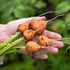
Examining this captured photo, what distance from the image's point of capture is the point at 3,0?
2.76 meters

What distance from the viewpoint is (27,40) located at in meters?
2.40

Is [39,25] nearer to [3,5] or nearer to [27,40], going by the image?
[27,40]

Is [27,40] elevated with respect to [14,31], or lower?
lower

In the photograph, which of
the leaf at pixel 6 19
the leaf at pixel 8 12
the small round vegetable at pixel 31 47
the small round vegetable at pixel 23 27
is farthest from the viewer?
the leaf at pixel 6 19

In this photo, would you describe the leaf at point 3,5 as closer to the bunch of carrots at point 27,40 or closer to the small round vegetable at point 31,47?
the bunch of carrots at point 27,40

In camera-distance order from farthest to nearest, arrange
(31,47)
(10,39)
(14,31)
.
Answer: (14,31) < (10,39) < (31,47)

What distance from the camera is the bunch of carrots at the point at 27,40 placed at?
2248mm

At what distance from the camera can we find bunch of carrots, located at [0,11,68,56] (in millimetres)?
2248

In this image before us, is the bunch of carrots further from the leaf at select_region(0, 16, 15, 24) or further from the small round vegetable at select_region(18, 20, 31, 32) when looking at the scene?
the leaf at select_region(0, 16, 15, 24)

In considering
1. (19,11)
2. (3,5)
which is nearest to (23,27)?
(19,11)

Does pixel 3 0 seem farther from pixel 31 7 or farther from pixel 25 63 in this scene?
pixel 25 63

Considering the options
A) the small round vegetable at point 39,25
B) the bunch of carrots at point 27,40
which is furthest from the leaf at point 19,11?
the small round vegetable at point 39,25

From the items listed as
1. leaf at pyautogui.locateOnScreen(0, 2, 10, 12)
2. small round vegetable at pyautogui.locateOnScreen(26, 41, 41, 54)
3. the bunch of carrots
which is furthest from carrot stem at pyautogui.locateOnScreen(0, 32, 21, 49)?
leaf at pyautogui.locateOnScreen(0, 2, 10, 12)

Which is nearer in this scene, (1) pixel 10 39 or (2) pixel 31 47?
(2) pixel 31 47
